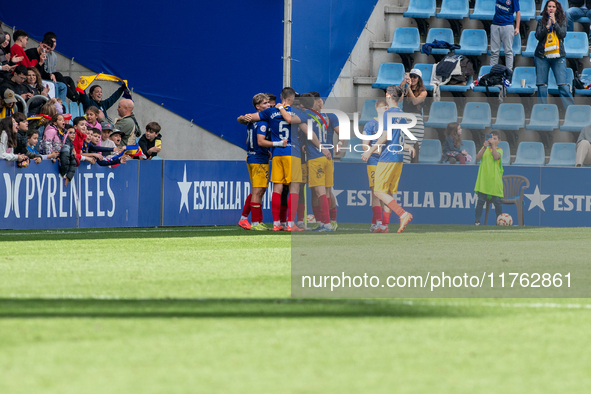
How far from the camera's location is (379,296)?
622 centimetres

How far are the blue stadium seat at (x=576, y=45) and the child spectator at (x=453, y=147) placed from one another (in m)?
4.50

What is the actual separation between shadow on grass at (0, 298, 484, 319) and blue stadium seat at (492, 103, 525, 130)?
1132cm

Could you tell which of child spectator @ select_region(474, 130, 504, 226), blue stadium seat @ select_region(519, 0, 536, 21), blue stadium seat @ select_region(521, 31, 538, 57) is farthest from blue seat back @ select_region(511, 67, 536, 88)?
child spectator @ select_region(474, 130, 504, 226)

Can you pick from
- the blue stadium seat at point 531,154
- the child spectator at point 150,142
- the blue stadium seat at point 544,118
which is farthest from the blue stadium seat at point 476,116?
the child spectator at point 150,142

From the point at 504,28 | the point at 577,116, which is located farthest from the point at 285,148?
the point at 504,28

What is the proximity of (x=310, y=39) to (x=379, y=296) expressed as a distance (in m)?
11.2

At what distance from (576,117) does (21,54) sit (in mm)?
10594

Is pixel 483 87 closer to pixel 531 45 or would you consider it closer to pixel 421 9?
pixel 531 45

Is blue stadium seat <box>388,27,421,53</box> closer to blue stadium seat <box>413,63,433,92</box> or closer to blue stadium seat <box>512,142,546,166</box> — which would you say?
blue stadium seat <box>413,63,433,92</box>

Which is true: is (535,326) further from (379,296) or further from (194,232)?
(194,232)

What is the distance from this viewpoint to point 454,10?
19.5 m

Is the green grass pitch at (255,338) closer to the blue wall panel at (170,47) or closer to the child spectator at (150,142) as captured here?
the child spectator at (150,142)

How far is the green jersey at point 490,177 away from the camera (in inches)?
583

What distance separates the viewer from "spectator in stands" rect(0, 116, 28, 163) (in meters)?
11.9
